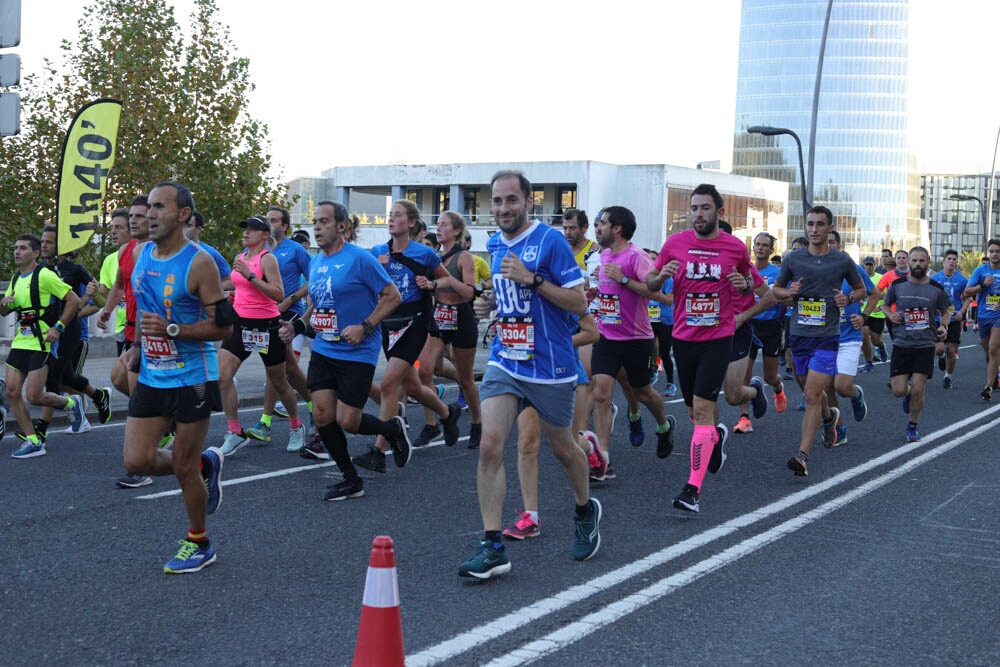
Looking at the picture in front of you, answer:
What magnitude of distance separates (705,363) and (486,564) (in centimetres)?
266

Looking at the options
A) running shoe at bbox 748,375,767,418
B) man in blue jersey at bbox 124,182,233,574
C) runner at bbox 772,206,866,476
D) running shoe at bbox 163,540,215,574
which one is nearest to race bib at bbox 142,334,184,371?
man in blue jersey at bbox 124,182,233,574

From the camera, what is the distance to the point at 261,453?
30.3 ft

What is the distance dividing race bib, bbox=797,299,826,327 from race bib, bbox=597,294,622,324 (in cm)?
178

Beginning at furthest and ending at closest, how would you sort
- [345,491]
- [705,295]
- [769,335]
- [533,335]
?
[769,335] → [705,295] → [345,491] → [533,335]

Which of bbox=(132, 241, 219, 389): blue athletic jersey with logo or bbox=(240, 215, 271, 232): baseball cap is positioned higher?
bbox=(240, 215, 271, 232): baseball cap

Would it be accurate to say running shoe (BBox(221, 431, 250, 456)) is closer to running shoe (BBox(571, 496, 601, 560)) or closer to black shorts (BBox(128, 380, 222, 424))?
black shorts (BBox(128, 380, 222, 424))

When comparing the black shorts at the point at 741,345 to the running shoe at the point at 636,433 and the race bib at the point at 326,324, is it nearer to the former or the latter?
the running shoe at the point at 636,433

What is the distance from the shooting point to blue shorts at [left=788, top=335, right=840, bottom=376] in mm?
8844

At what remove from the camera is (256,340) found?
363 inches

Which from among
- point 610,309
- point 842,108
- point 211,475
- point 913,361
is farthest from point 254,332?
point 842,108

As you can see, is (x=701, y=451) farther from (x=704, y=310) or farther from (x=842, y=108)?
(x=842, y=108)

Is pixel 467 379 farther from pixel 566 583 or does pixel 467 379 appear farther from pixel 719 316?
pixel 566 583

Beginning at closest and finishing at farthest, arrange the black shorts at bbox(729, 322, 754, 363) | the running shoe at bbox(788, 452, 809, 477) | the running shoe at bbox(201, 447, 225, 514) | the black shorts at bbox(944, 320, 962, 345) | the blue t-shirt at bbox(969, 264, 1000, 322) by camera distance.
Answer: the running shoe at bbox(201, 447, 225, 514), the running shoe at bbox(788, 452, 809, 477), the black shorts at bbox(729, 322, 754, 363), the blue t-shirt at bbox(969, 264, 1000, 322), the black shorts at bbox(944, 320, 962, 345)

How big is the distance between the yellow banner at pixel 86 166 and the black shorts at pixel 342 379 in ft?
15.1
